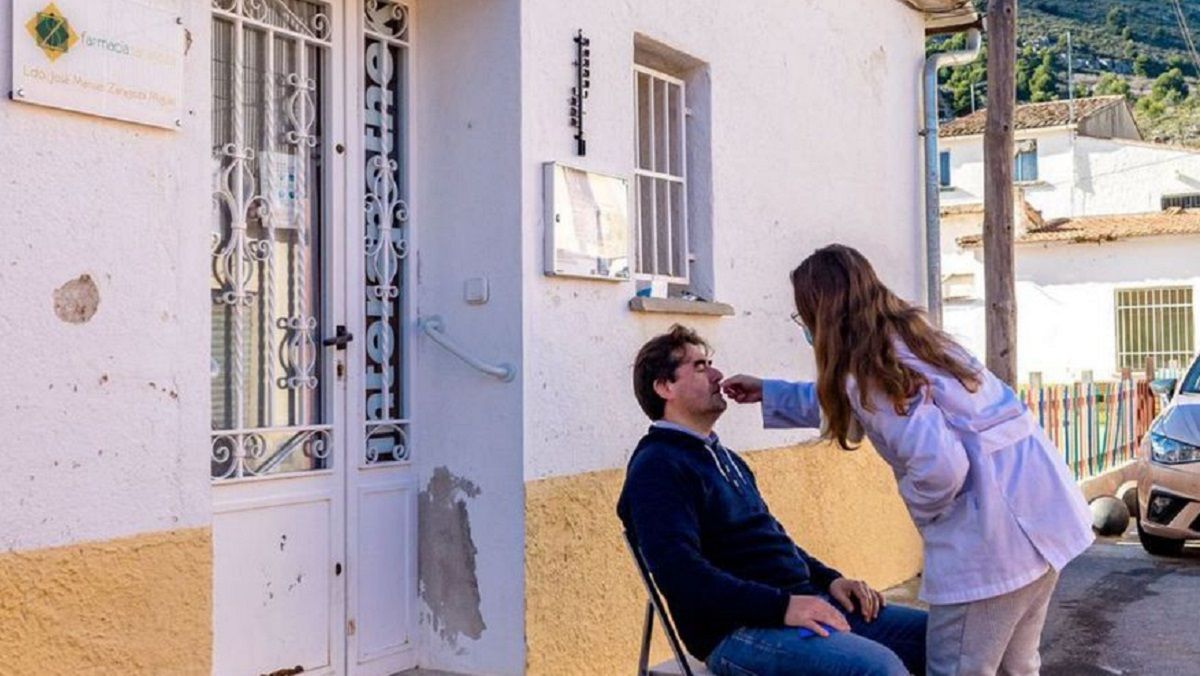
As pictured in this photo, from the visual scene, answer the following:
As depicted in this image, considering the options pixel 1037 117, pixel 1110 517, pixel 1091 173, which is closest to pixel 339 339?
pixel 1110 517

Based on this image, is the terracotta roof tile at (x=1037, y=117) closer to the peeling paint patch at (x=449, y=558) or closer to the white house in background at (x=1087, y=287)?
the white house in background at (x=1087, y=287)

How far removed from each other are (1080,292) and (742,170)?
26105mm

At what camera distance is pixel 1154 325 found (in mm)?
30875

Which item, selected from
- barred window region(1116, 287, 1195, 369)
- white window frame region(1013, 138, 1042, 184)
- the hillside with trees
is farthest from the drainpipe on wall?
the hillside with trees

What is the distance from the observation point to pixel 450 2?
562cm

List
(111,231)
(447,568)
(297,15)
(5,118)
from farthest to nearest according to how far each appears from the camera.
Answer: (447,568) < (297,15) < (111,231) < (5,118)

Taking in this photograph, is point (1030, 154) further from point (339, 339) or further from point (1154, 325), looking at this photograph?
point (339, 339)

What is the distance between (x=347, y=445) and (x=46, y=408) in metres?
1.47

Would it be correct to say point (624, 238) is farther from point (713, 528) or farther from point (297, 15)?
point (713, 528)

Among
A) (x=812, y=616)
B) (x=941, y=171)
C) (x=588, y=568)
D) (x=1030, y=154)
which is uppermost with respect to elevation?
(x=1030, y=154)

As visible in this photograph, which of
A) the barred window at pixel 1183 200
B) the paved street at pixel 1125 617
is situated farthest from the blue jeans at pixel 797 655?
the barred window at pixel 1183 200

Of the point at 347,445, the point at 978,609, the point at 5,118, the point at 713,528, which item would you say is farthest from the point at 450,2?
the point at 978,609

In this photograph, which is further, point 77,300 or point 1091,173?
point 1091,173

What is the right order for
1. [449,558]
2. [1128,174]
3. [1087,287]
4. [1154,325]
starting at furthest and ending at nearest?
[1128,174] → [1087,287] → [1154,325] → [449,558]
